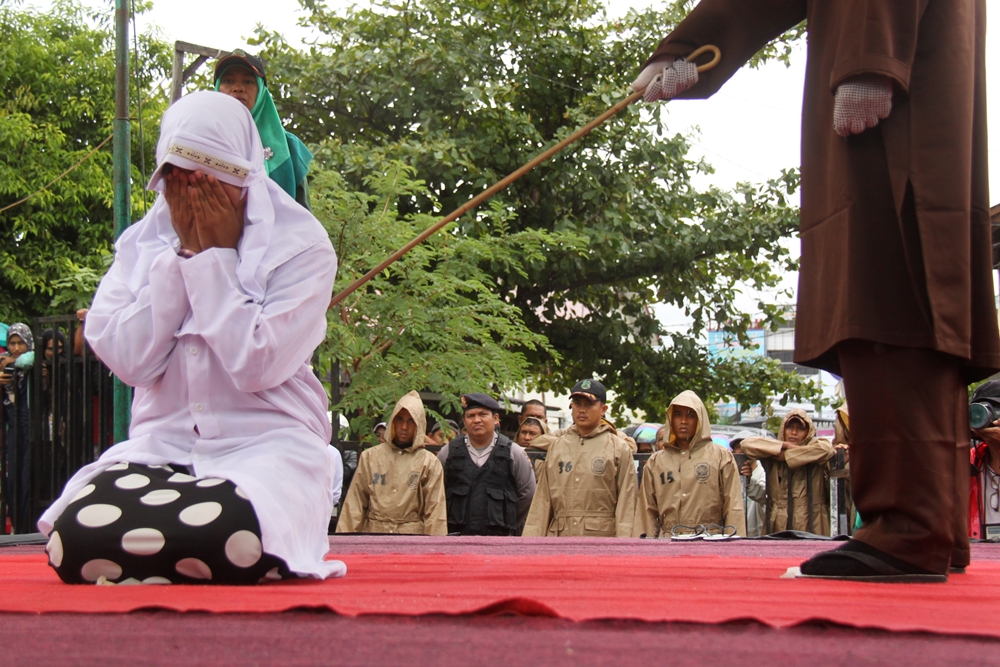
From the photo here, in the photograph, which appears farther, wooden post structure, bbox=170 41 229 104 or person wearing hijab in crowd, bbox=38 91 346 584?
wooden post structure, bbox=170 41 229 104

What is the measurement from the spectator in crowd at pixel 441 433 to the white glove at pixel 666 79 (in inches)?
266

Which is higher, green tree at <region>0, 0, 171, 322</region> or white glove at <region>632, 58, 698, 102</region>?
green tree at <region>0, 0, 171, 322</region>

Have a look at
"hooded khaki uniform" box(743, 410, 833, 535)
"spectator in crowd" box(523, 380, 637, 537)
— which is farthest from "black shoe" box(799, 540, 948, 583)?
"hooded khaki uniform" box(743, 410, 833, 535)

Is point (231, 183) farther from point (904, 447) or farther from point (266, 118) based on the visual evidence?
point (904, 447)

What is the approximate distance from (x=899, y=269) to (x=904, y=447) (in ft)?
1.27

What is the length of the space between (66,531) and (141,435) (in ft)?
1.19

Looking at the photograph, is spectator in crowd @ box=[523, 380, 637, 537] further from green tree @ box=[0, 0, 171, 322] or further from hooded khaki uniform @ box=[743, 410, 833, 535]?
green tree @ box=[0, 0, 171, 322]

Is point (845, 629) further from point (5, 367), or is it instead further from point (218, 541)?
point (5, 367)

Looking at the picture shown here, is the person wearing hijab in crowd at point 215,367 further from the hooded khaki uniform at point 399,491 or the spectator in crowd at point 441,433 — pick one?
the spectator in crowd at point 441,433

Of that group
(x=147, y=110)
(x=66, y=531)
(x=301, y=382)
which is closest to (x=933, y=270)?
(x=301, y=382)

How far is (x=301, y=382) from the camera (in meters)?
2.76

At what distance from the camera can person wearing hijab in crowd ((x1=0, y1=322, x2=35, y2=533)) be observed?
6156 millimetres

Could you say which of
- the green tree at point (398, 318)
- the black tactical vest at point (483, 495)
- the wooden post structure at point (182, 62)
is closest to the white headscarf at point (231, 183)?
the black tactical vest at point (483, 495)

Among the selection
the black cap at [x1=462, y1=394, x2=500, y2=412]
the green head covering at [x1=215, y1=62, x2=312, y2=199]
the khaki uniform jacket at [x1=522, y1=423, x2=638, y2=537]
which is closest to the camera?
the green head covering at [x1=215, y1=62, x2=312, y2=199]
